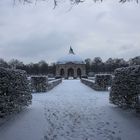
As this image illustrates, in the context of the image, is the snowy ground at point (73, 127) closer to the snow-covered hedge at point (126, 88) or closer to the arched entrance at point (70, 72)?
the snow-covered hedge at point (126, 88)

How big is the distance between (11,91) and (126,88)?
3.97m

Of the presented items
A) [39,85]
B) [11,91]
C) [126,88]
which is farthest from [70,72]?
[11,91]

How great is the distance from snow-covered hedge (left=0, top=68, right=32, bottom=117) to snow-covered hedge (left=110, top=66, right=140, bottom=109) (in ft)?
11.6

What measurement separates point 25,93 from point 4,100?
2853 millimetres

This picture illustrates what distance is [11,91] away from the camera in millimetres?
10344

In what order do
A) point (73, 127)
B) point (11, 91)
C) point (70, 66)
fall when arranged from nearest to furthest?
point (73, 127)
point (11, 91)
point (70, 66)

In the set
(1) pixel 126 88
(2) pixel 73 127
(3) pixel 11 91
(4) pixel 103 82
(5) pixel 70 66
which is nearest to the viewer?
(2) pixel 73 127

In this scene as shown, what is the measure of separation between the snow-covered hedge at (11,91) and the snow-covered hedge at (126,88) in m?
3.54

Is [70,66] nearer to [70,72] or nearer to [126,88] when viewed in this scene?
[70,72]

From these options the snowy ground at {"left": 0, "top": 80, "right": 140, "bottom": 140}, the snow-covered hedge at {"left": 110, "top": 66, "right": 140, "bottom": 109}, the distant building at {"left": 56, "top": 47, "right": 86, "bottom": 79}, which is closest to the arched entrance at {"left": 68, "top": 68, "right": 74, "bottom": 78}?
the distant building at {"left": 56, "top": 47, "right": 86, "bottom": 79}

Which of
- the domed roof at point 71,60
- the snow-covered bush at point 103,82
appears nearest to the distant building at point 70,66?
the domed roof at point 71,60

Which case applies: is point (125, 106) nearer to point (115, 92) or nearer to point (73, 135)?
point (115, 92)

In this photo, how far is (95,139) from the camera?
6645mm

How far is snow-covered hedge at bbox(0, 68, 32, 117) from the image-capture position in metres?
9.53
